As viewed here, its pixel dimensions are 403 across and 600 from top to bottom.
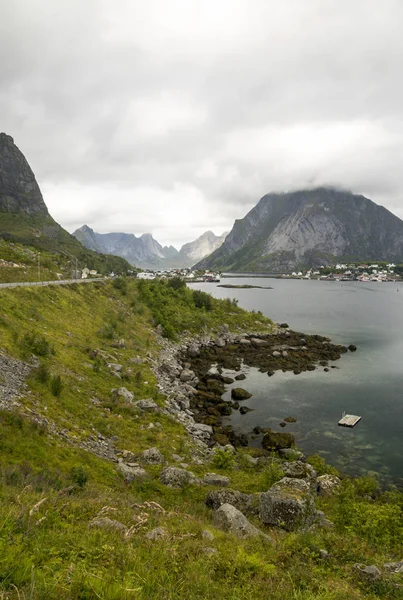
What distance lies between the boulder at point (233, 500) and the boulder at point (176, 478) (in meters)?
2.52

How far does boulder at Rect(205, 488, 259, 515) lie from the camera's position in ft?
60.5

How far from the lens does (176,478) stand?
70.3 ft

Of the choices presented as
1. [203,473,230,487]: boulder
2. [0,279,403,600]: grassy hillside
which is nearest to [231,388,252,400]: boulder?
[0,279,403,600]: grassy hillside

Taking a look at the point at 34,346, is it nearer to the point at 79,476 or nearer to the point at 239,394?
the point at 79,476

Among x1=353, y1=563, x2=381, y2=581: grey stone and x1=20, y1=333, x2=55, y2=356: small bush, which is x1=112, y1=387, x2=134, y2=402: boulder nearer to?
x1=20, y1=333, x2=55, y2=356: small bush

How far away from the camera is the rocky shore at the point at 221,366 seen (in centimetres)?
3516

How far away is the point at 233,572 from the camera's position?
9195 mm

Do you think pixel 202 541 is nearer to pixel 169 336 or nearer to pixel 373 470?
pixel 373 470

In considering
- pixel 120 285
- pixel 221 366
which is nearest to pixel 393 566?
pixel 221 366

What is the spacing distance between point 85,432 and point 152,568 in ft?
60.8

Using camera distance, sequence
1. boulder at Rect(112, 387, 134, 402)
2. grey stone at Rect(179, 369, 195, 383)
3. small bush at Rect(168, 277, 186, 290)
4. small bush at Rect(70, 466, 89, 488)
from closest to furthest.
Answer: small bush at Rect(70, 466, 89, 488) → boulder at Rect(112, 387, 134, 402) → grey stone at Rect(179, 369, 195, 383) → small bush at Rect(168, 277, 186, 290)

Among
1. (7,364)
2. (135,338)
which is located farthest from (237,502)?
(135,338)

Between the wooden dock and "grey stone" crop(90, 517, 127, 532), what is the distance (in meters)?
34.2

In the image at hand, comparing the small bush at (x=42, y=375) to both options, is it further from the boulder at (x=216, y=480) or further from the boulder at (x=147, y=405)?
the boulder at (x=216, y=480)
